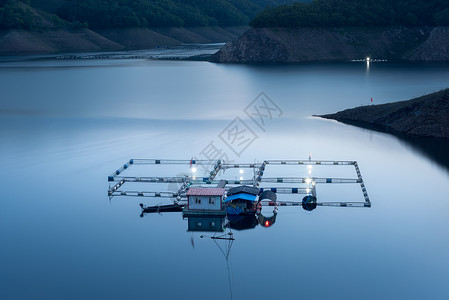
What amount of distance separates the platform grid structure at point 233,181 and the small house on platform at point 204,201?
7.93 feet

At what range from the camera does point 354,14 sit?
371ft

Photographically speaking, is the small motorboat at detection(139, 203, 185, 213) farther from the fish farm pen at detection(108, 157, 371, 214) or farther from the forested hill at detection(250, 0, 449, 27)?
the forested hill at detection(250, 0, 449, 27)

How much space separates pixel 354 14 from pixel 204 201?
9502cm

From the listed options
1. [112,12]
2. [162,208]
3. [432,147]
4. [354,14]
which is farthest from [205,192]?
[112,12]

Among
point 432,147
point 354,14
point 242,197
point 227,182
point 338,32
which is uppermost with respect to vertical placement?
point 354,14

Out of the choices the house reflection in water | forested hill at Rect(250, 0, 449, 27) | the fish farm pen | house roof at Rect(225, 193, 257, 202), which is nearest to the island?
forested hill at Rect(250, 0, 449, 27)

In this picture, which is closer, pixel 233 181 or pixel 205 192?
pixel 205 192

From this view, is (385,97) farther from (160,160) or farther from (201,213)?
(201,213)

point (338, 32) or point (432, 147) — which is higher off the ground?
point (338, 32)

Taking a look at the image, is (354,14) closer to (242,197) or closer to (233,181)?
(233,181)

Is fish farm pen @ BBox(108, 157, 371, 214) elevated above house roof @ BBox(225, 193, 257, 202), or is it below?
above

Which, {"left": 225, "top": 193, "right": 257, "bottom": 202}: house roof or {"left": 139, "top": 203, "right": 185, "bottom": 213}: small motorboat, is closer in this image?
{"left": 225, "top": 193, "right": 257, "bottom": 202}: house roof

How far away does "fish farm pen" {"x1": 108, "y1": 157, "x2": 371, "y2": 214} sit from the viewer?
28.1 meters

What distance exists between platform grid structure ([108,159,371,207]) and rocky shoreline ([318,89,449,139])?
11.1m
